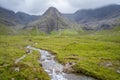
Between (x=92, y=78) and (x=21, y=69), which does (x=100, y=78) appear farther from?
(x=21, y=69)

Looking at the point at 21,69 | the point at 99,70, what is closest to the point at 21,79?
the point at 21,69

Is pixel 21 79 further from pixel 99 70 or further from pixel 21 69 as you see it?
pixel 99 70

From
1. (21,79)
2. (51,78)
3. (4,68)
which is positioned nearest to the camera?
(21,79)

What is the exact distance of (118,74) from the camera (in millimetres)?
57312

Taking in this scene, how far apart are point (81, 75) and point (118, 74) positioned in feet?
38.5

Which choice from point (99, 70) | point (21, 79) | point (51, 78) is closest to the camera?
point (21, 79)

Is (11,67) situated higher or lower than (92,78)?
higher

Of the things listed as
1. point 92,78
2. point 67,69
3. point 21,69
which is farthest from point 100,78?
point 21,69

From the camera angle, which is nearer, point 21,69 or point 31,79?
point 31,79

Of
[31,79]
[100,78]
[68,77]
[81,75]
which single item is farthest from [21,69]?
[100,78]

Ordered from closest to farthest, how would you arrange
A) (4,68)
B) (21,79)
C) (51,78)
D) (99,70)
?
(21,79) → (51,78) → (4,68) → (99,70)

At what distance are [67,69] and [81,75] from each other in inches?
271

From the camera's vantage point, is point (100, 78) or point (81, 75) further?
point (81, 75)

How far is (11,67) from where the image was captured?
185 feet
